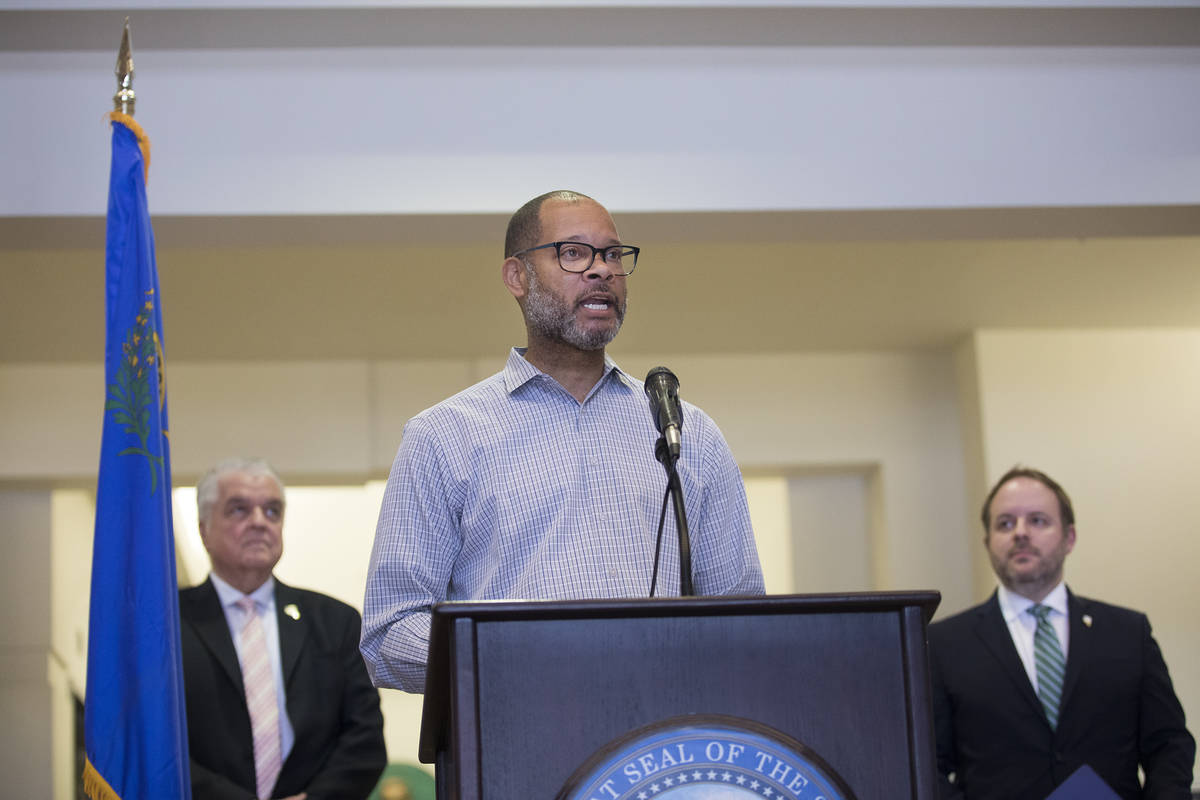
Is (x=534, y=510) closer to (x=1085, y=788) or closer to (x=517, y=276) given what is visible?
(x=517, y=276)

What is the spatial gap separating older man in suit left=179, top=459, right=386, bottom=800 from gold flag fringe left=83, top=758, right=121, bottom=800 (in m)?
0.35

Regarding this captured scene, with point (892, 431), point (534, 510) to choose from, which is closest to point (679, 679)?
point (534, 510)

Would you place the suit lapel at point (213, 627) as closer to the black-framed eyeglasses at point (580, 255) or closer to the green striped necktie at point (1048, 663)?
the black-framed eyeglasses at point (580, 255)

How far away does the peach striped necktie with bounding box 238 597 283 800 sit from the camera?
125 inches

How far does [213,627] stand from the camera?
10.9 ft

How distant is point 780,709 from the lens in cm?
130

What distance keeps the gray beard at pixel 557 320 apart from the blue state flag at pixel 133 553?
1332mm

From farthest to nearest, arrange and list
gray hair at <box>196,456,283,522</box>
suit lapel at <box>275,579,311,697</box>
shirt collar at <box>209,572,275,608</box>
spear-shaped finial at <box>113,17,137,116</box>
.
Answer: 1. gray hair at <box>196,456,283,522</box>
2. shirt collar at <box>209,572,275,608</box>
3. suit lapel at <box>275,579,311,697</box>
4. spear-shaped finial at <box>113,17,137,116</box>

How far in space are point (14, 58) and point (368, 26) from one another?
3.22 feet

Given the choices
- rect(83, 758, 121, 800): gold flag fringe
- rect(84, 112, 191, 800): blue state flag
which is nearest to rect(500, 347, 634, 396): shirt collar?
rect(84, 112, 191, 800): blue state flag

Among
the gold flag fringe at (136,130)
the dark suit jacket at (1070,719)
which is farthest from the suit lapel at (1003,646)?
the gold flag fringe at (136,130)

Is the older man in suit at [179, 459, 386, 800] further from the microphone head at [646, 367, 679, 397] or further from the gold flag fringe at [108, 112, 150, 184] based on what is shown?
the microphone head at [646, 367, 679, 397]

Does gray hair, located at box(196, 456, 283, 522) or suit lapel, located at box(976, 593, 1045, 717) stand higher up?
gray hair, located at box(196, 456, 283, 522)

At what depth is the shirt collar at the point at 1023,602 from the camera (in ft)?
11.8
